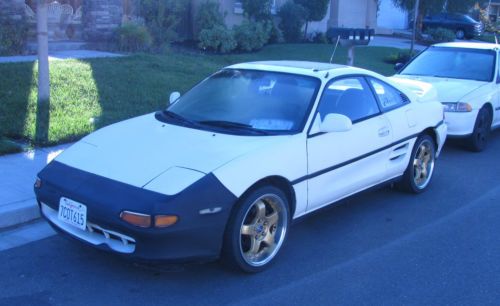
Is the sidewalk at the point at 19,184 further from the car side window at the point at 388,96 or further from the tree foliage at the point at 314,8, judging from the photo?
the tree foliage at the point at 314,8

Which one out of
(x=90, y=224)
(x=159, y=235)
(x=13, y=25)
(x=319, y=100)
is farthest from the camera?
(x=13, y=25)

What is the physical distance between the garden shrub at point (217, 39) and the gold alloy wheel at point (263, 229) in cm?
1237

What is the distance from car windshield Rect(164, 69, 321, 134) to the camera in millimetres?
4961

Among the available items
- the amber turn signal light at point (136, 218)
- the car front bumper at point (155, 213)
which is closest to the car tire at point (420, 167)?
the car front bumper at point (155, 213)

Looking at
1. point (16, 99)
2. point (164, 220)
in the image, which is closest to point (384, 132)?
point (164, 220)

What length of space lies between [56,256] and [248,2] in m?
15.2

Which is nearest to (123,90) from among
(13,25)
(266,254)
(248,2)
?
(13,25)

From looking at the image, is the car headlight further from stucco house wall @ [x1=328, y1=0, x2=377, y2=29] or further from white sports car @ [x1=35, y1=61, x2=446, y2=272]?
stucco house wall @ [x1=328, y1=0, x2=377, y2=29]

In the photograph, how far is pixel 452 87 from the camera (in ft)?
28.2

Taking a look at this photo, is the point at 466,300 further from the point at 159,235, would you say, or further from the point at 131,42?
the point at 131,42

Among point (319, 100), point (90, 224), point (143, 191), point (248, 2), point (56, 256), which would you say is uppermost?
point (248, 2)

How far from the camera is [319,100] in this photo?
512 cm

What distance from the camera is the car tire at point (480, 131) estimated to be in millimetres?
8453

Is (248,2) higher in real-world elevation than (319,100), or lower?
higher
